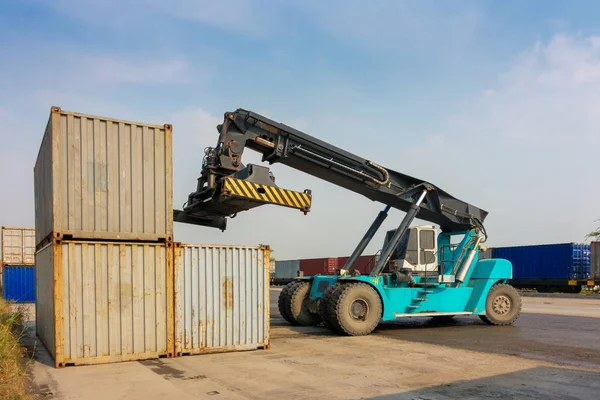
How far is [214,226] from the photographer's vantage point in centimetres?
1330

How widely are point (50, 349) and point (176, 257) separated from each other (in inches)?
115

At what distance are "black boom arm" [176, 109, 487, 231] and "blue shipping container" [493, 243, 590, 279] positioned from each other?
74.4 ft

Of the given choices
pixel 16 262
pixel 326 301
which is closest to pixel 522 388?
pixel 326 301

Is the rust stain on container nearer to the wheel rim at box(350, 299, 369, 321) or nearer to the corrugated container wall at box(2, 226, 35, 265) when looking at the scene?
the wheel rim at box(350, 299, 369, 321)

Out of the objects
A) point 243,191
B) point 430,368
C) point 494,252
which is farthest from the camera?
point 494,252

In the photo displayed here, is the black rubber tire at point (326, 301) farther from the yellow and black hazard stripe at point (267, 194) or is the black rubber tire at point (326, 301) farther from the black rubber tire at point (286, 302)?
the yellow and black hazard stripe at point (267, 194)

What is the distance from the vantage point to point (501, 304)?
1557 centimetres

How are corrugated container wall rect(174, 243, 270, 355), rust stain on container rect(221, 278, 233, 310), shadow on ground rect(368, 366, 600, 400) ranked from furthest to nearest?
1. rust stain on container rect(221, 278, 233, 310)
2. corrugated container wall rect(174, 243, 270, 355)
3. shadow on ground rect(368, 366, 600, 400)

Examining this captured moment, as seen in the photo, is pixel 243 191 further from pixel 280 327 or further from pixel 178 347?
pixel 280 327

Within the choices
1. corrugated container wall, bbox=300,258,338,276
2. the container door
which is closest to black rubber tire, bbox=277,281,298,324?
the container door

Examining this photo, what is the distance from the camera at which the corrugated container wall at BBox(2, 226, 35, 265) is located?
87.6 feet

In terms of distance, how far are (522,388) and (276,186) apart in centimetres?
624

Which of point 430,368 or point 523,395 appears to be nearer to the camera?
point 523,395

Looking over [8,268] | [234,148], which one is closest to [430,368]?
[234,148]
